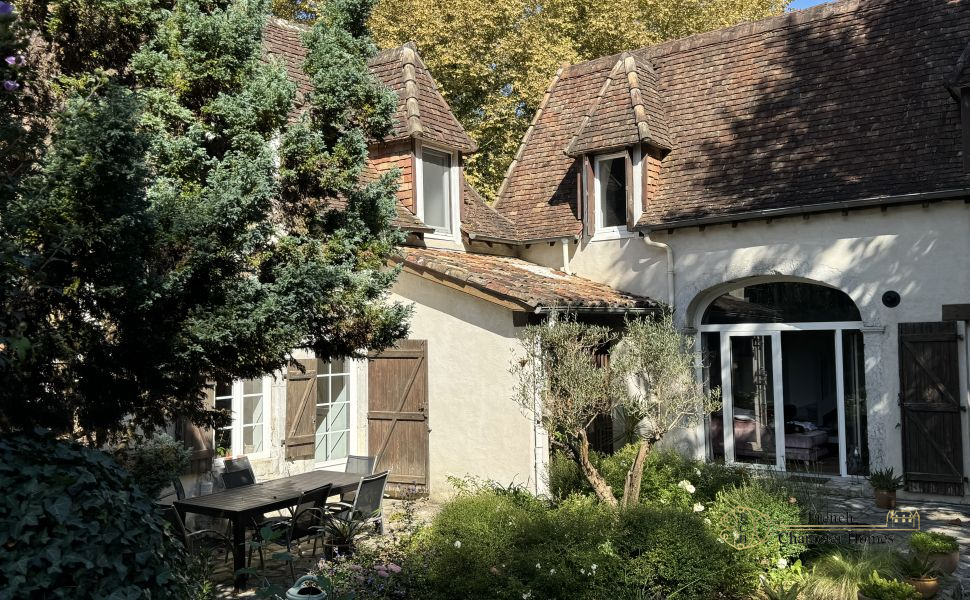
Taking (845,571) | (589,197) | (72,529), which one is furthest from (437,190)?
(72,529)

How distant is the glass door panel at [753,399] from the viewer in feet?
41.6

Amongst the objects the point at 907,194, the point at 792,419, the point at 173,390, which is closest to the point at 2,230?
the point at 173,390

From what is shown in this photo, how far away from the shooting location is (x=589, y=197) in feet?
45.0

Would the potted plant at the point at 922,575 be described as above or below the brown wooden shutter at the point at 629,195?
below

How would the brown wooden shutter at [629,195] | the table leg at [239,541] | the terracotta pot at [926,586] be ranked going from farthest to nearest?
the brown wooden shutter at [629,195]
the table leg at [239,541]
the terracotta pot at [926,586]

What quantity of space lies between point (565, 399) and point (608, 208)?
20.3ft

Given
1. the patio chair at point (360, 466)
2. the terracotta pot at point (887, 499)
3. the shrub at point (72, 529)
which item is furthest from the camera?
the terracotta pot at point (887, 499)

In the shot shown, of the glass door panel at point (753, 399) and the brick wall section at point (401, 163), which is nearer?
the glass door panel at point (753, 399)

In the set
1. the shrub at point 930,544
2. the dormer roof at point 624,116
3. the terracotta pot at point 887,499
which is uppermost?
the dormer roof at point 624,116

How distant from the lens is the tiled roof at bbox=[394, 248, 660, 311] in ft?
34.6

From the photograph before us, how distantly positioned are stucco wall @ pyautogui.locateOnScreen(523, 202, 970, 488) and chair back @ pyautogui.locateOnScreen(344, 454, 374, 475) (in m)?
5.92

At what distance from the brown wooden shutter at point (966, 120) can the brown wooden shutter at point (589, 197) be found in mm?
5514

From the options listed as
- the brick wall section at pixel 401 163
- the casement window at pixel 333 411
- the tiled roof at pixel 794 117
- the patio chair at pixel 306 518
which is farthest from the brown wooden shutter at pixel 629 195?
the patio chair at pixel 306 518

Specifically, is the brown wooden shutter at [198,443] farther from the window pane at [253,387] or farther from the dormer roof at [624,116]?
the dormer roof at [624,116]
